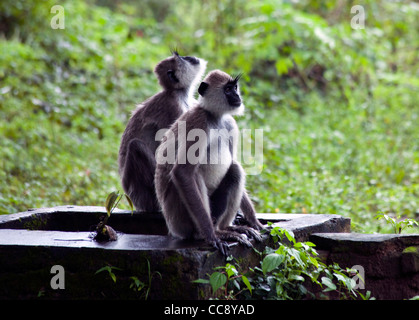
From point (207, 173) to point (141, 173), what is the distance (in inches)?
51.9

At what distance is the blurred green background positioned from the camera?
311 inches

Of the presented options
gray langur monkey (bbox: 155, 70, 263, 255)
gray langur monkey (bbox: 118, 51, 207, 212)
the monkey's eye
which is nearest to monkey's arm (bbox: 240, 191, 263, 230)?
gray langur monkey (bbox: 155, 70, 263, 255)

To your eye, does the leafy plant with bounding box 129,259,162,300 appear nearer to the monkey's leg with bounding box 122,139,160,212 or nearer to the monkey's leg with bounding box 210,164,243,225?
the monkey's leg with bounding box 210,164,243,225

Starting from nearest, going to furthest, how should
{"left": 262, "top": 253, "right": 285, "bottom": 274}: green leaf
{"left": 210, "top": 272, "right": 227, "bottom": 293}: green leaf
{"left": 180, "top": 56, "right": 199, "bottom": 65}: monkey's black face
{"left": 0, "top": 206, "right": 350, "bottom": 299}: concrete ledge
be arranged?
{"left": 210, "top": 272, "right": 227, "bottom": 293}: green leaf < {"left": 0, "top": 206, "right": 350, "bottom": 299}: concrete ledge < {"left": 262, "top": 253, "right": 285, "bottom": 274}: green leaf < {"left": 180, "top": 56, "right": 199, "bottom": 65}: monkey's black face

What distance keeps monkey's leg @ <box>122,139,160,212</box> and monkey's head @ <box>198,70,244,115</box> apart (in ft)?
4.00

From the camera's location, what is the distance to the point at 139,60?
14289 mm

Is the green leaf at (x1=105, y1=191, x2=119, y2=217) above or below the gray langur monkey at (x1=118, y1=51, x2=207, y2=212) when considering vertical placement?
below

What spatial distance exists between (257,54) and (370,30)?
9.89 feet

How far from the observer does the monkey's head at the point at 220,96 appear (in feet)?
15.2

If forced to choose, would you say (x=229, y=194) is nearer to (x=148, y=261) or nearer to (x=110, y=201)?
(x=110, y=201)

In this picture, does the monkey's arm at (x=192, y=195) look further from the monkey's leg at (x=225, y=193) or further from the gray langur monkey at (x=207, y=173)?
the monkey's leg at (x=225, y=193)

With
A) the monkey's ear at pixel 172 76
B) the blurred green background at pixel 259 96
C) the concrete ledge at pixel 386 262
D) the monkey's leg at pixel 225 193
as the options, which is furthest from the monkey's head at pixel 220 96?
the blurred green background at pixel 259 96
